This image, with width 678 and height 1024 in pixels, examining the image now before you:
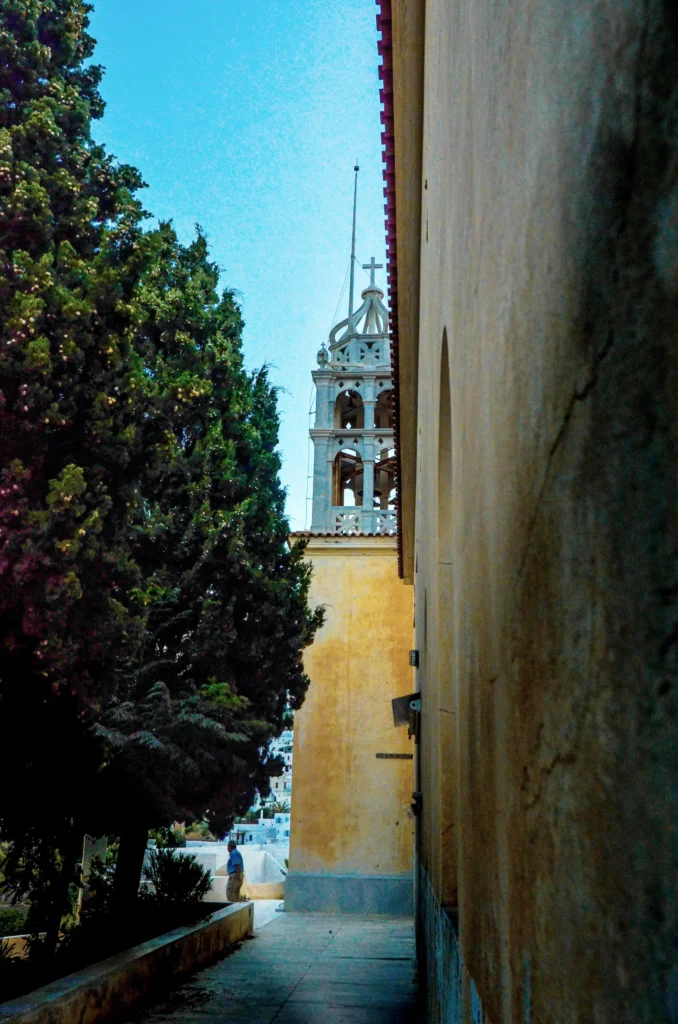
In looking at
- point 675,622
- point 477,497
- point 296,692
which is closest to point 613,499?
point 675,622

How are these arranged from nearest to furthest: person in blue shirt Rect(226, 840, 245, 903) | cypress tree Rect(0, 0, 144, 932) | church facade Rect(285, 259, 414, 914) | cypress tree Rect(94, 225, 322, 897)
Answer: cypress tree Rect(0, 0, 144, 932), cypress tree Rect(94, 225, 322, 897), person in blue shirt Rect(226, 840, 245, 903), church facade Rect(285, 259, 414, 914)

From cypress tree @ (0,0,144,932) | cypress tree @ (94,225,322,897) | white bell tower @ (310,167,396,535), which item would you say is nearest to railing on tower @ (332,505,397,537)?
white bell tower @ (310,167,396,535)

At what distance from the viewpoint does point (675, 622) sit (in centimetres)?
83

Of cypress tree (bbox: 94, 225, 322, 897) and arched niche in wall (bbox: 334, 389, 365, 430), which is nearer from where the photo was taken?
cypress tree (bbox: 94, 225, 322, 897)

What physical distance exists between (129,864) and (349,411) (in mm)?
14579

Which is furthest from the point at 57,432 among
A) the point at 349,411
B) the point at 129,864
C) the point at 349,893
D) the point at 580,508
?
the point at 349,411

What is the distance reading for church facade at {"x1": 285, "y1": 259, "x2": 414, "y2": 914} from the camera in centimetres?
1817

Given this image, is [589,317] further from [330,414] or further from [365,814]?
[330,414]

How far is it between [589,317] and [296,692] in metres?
13.8

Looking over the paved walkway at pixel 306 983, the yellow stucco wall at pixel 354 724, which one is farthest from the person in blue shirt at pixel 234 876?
the paved walkway at pixel 306 983

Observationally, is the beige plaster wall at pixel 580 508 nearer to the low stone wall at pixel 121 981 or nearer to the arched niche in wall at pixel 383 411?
the low stone wall at pixel 121 981

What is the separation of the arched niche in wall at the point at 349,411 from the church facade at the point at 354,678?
0.07 meters

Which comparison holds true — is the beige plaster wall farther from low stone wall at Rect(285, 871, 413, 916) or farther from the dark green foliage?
low stone wall at Rect(285, 871, 413, 916)

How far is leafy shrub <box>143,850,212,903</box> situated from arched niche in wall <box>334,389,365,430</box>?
37.5 feet
